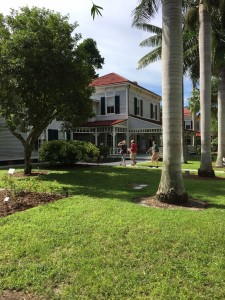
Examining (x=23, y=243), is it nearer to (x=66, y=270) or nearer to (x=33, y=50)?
(x=66, y=270)

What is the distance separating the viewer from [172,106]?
316 inches

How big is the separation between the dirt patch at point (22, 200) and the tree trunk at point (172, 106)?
122 inches

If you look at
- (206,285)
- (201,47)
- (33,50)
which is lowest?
(206,285)

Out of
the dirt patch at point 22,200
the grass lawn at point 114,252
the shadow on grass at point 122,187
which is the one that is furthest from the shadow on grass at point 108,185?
the grass lawn at point 114,252

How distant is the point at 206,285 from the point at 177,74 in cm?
545

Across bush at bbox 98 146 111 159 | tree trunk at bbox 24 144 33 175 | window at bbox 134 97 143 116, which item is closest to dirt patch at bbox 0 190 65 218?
tree trunk at bbox 24 144 33 175

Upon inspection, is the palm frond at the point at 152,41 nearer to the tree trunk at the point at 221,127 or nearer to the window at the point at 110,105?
the tree trunk at the point at 221,127

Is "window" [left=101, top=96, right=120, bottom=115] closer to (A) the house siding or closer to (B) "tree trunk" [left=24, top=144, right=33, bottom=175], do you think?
(A) the house siding

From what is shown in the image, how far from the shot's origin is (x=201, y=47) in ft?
45.3

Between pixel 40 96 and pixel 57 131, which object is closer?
pixel 40 96

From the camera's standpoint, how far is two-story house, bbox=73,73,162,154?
29.0 m

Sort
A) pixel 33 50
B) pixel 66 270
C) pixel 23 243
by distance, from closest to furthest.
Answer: pixel 66 270 → pixel 23 243 → pixel 33 50

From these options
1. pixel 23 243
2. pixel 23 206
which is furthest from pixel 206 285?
pixel 23 206

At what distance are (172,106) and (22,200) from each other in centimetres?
458
